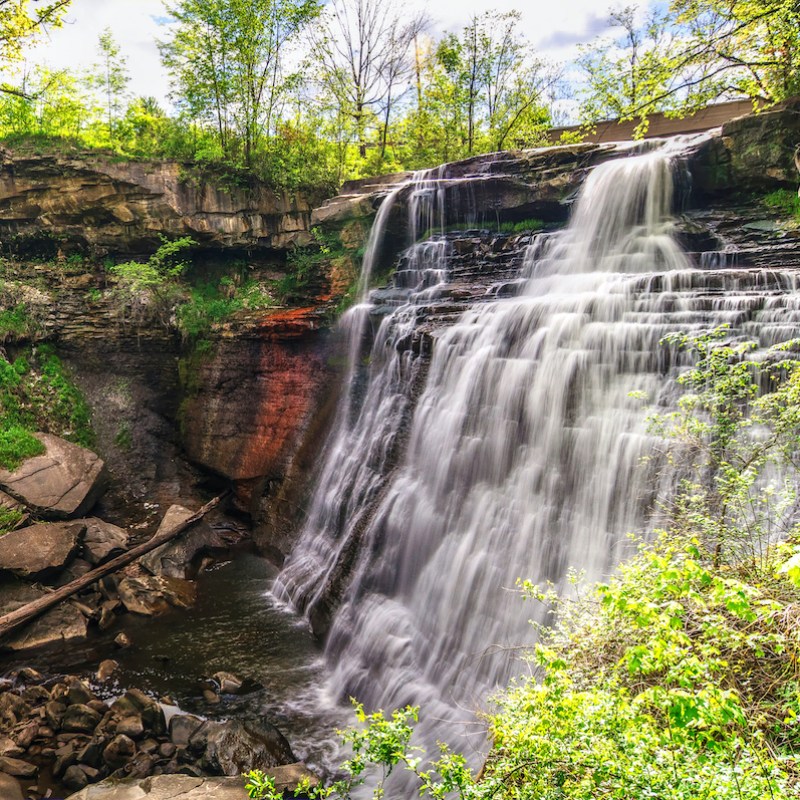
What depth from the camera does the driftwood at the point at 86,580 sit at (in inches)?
378

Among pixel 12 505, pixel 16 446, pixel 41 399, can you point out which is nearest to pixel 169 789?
pixel 12 505

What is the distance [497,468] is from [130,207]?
1479 cm

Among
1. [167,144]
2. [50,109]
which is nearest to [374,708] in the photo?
[167,144]

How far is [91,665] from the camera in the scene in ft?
30.0

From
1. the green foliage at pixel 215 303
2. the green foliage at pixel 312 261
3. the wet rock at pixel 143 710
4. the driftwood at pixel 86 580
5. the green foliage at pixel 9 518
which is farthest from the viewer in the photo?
the green foliage at pixel 215 303

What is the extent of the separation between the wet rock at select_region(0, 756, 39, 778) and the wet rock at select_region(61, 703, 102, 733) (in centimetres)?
62

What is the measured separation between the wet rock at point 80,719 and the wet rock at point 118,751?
2.12ft

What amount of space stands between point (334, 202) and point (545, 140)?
443 inches

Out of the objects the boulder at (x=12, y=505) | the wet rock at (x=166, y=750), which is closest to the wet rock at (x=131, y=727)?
the wet rock at (x=166, y=750)

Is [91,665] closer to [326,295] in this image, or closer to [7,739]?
[7,739]

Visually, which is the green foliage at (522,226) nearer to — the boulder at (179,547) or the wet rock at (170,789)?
the boulder at (179,547)

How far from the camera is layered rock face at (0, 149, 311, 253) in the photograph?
53.1 ft

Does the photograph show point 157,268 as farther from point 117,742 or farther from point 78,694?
point 117,742

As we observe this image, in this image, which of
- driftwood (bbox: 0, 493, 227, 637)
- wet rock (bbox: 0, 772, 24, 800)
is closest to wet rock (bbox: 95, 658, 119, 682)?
driftwood (bbox: 0, 493, 227, 637)
